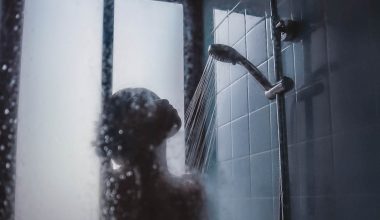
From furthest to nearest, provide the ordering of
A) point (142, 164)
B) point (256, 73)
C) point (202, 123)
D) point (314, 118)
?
point (202, 123) → point (142, 164) → point (256, 73) → point (314, 118)

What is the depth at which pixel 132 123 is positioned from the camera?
1.10 m

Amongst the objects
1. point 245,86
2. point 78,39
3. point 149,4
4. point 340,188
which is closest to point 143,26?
point 149,4

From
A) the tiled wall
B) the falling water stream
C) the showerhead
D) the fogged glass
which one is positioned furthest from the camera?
the falling water stream

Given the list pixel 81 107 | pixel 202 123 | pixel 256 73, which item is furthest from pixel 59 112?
pixel 256 73

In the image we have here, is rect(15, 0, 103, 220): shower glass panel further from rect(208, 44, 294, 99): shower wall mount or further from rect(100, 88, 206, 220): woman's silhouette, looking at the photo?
rect(208, 44, 294, 99): shower wall mount

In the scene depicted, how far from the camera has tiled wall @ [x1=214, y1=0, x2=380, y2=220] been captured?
24.0 inches

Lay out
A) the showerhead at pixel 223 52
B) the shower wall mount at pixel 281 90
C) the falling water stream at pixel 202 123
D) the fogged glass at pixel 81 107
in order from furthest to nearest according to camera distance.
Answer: the falling water stream at pixel 202 123
the fogged glass at pixel 81 107
the showerhead at pixel 223 52
the shower wall mount at pixel 281 90

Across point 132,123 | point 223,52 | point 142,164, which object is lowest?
point 142,164

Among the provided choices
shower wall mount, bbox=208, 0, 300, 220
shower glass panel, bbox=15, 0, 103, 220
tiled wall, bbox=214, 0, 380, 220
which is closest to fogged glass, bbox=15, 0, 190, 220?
shower glass panel, bbox=15, 0, 103, 220

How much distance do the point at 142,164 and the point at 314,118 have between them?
0.49 m

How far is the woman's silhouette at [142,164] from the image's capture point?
3.42 ft

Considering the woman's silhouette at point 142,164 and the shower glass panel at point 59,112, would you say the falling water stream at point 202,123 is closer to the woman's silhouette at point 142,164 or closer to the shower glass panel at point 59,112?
the woman's silhouette at point 142,164

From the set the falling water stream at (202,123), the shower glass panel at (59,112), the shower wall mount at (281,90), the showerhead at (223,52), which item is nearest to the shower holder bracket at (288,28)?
the shower wall mount at (281,90)

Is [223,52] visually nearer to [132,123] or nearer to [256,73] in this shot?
[256,73]
